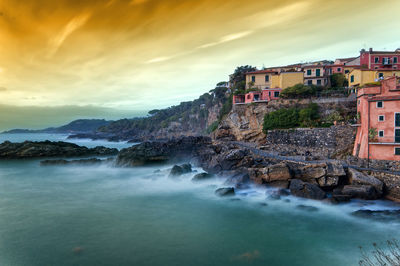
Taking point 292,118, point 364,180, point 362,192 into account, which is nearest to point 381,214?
point 362,192

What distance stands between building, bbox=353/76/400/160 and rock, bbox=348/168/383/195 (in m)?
2.49

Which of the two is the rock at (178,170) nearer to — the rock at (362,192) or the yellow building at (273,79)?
the rock at (362,192)

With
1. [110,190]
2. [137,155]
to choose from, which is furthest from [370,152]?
[137,155]

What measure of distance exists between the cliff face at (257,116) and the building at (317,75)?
652 cm

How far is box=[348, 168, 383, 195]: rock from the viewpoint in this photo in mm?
16547

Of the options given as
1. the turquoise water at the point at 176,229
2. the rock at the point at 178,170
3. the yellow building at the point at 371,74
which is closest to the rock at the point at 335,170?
the turquoise water at the point at 176,229

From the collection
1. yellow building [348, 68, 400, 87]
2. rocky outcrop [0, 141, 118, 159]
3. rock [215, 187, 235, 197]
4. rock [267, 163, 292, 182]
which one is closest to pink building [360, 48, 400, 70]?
yellow building [348, 68, 400, 87]

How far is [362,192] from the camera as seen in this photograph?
16.4 m

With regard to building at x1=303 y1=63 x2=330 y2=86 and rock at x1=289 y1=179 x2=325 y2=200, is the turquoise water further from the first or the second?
building at x1=303 y1=63 x2=330 y2=86

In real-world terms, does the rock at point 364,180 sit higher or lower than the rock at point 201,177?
higher

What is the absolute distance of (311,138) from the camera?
1002 inches

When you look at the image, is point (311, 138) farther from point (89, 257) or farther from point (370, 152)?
point (89, 257)

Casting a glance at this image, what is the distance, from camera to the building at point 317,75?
34094 millimetres

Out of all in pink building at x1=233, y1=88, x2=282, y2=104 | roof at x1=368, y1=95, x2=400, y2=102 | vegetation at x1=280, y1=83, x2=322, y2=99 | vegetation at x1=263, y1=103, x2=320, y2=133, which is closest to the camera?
roof at x1=368, y1=95, x2=400, y2=102
